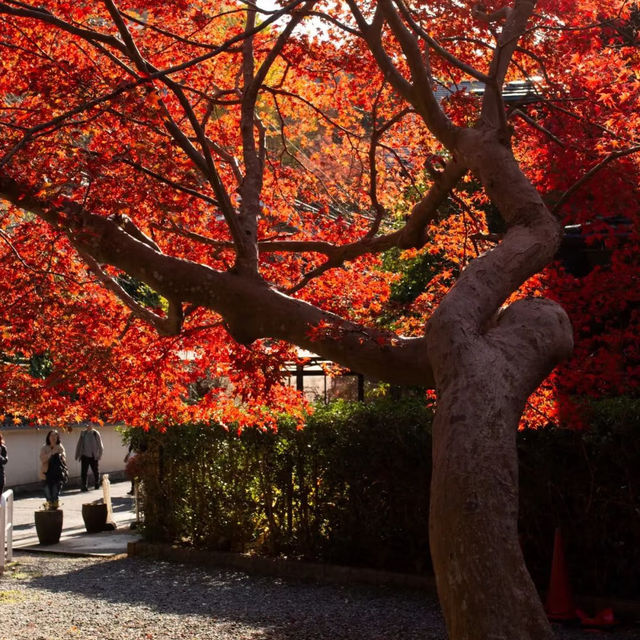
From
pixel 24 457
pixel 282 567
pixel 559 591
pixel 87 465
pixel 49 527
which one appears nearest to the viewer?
pixel 559 591

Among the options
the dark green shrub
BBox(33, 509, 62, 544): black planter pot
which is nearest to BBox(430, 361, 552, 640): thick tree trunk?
the dark green shrub

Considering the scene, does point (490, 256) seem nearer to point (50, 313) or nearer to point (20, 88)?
point (20, 88)

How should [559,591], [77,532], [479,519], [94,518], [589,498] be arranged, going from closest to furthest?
[479,519]
[559,591]
[589,498]
[94,518]
[77,532]

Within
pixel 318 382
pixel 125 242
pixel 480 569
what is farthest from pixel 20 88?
pixel 318 382

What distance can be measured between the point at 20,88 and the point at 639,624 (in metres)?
8.86

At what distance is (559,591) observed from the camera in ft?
29.4

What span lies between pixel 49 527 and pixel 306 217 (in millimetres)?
8226

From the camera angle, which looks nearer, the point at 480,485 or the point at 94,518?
the point at 480,485

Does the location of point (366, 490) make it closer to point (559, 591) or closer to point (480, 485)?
point (559, 591)

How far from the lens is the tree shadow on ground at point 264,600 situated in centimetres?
898

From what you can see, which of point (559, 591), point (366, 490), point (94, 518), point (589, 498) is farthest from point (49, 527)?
point (589, 498)

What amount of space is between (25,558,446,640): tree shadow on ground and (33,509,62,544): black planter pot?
2.92 m

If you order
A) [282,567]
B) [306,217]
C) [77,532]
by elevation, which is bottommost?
[282,567]

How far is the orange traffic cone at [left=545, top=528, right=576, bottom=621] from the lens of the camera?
29.0 ft
